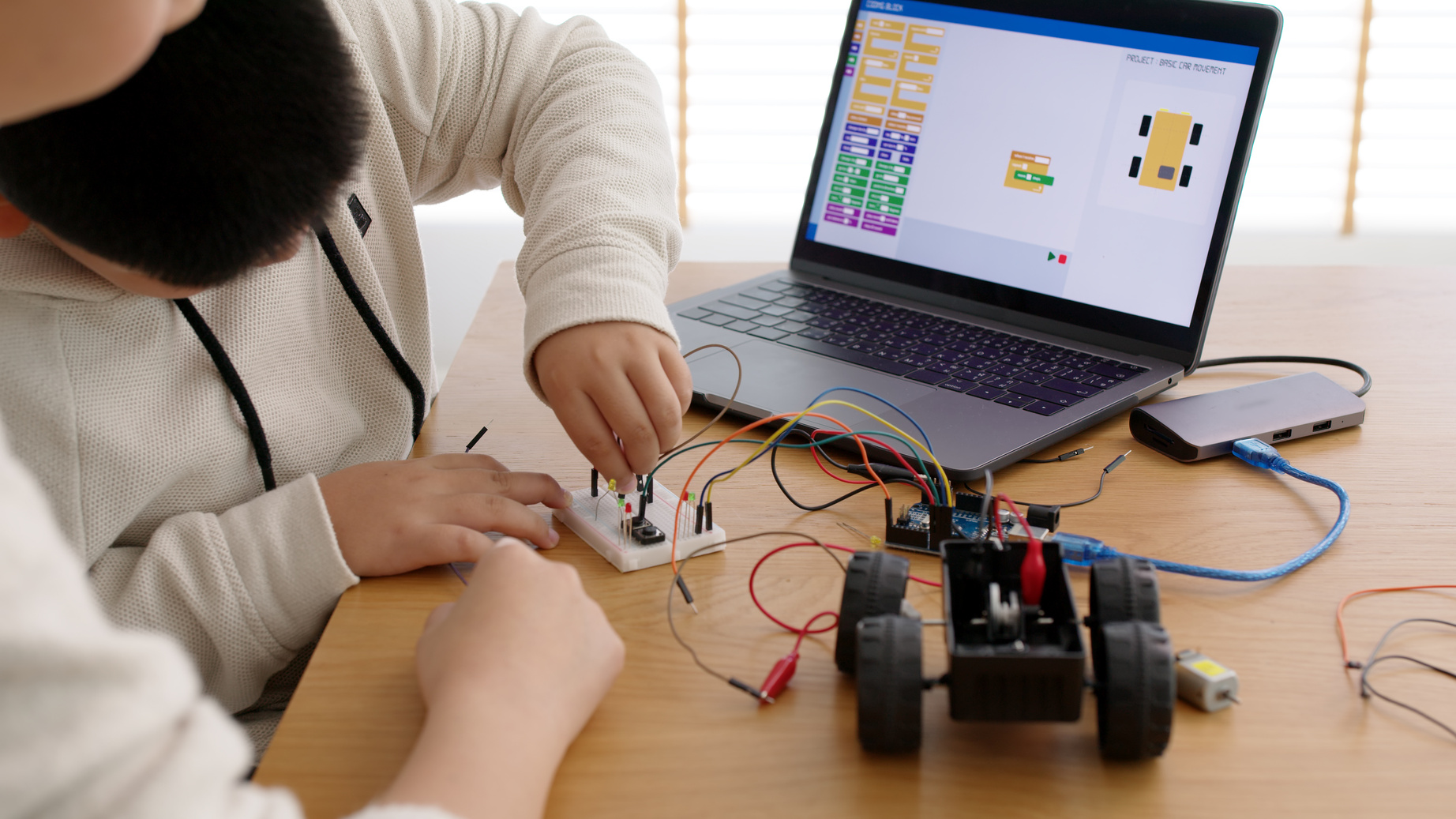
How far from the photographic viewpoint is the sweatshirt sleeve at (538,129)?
800 millimetres

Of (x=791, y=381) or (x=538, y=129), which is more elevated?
(x=538, y=129)

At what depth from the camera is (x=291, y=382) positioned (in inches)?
31.5

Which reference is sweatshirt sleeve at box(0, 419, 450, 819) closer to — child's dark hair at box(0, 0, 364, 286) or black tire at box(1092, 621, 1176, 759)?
child's dark hair at box(0, 0, 364, 286)

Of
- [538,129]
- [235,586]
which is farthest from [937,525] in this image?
[538,129]

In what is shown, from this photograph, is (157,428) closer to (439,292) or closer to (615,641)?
(615,641)

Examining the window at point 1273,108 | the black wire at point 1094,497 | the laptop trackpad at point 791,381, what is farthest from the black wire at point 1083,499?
the window at point 1273,108

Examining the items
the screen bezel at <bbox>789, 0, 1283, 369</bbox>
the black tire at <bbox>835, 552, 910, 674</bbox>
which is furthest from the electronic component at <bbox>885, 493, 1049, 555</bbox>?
the screen bezel at <bbox>789, 0, 1283, 369</bbox>

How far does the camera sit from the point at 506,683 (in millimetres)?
499

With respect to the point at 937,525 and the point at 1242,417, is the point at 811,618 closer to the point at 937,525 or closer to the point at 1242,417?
the point at 937,525

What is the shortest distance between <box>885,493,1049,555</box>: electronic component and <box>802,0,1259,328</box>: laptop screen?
0.34 metres

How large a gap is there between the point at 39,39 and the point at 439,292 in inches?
84.2

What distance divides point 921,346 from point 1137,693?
54 centimetres

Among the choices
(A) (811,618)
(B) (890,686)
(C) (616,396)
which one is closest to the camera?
(B) (890,686)

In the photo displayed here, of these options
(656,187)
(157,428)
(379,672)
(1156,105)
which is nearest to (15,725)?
(379,672)
